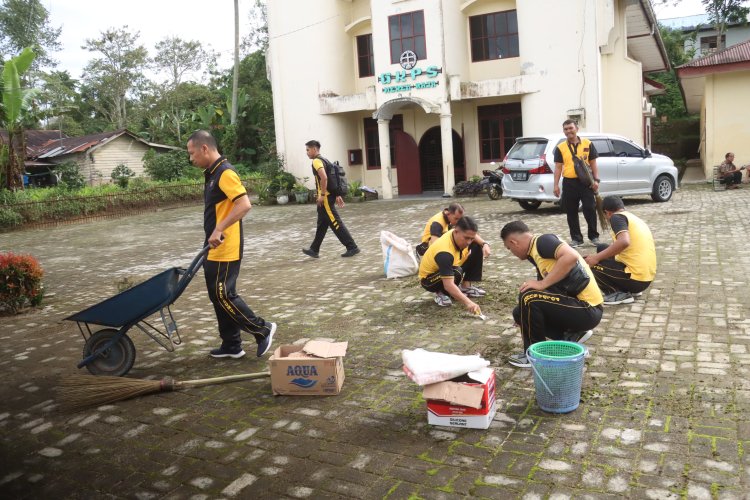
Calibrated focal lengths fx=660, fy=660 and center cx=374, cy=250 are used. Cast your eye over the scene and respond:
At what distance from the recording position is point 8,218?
20031 mm

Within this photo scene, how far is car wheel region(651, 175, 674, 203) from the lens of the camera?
15492mm

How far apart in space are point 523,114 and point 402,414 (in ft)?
58.6

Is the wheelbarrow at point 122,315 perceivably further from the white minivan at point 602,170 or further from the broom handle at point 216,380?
the white minivan at point 602,170

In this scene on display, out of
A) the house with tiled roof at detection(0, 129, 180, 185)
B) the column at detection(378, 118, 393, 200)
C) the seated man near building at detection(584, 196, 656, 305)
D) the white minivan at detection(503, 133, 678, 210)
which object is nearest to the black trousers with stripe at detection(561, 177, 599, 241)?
the seated man near building at detection(584, 196, 656, 305)

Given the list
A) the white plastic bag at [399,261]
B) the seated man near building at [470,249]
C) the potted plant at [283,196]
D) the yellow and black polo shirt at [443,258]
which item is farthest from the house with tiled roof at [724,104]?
the yellow and black polo shirt at [443,258]

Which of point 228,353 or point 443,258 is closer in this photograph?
point 228,353

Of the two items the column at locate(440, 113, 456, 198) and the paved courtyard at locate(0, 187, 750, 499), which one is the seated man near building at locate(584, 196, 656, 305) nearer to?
the paved courtyard at locate(0, 187, 750, 499)

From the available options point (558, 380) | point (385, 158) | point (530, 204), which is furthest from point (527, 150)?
point (558, 380)

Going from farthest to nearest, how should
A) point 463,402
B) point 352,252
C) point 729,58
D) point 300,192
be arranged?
point 300,192
point 729,58
point 352,252
point 463,402

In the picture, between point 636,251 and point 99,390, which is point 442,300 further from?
point 99,390

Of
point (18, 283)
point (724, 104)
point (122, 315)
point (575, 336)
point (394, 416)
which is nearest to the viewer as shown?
point (394, 416)

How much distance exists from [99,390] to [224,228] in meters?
1.51

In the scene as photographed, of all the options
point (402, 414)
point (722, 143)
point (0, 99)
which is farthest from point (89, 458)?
point (722, 143)

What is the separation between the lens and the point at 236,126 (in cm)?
3097
